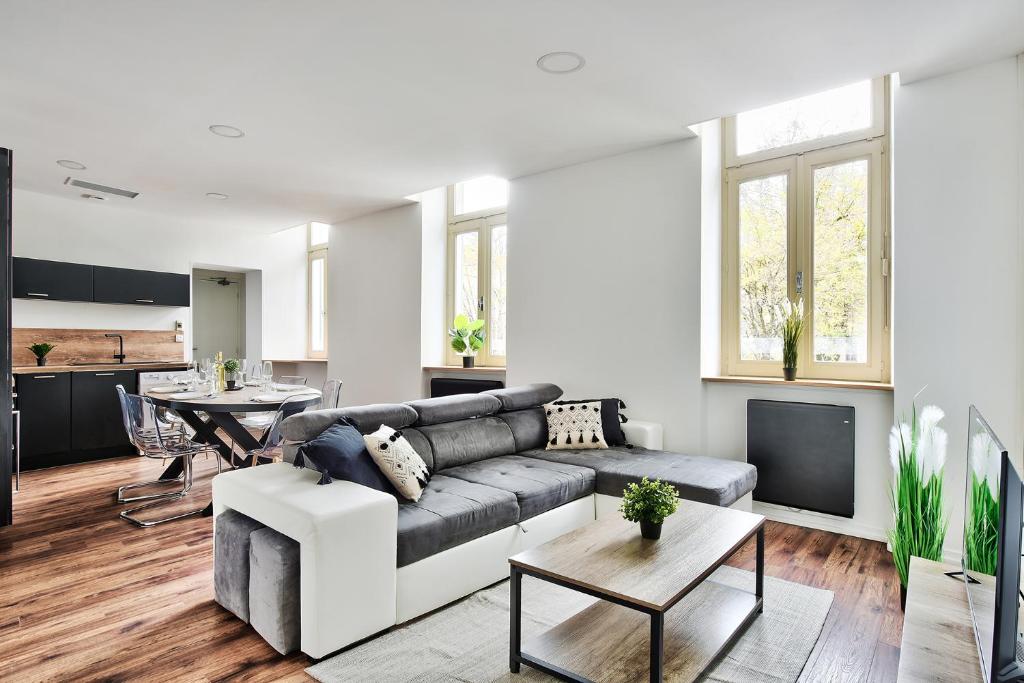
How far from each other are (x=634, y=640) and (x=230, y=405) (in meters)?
2.75

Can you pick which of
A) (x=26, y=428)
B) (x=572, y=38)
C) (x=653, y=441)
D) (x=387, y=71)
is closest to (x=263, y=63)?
(x=387, y=71)

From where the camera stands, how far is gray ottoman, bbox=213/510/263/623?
239 centimetres

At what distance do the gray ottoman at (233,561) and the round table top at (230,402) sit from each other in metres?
1.14

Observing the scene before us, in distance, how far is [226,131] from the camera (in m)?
3.91

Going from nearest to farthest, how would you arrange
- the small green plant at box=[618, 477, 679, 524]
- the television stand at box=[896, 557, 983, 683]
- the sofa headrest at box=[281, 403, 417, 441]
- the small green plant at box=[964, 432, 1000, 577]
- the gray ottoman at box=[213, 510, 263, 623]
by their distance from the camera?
the television stand at box=[896, 557, 983, 683]
the small green plant at box=[964, 432, 1000, 577]
the small green plant at box=[618, 477, 679, 524]
the gray ottoman at box=[213, 510, 263, 623]
the sofa headrest at box=[281, 403, 417, 441]

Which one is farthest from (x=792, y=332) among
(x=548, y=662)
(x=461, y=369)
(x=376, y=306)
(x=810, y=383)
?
(x=376, y=306)

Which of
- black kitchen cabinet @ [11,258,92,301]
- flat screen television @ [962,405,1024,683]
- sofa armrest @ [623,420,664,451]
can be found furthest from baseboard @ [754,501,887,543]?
black kitchen cabinet @ [11,258,92,301]

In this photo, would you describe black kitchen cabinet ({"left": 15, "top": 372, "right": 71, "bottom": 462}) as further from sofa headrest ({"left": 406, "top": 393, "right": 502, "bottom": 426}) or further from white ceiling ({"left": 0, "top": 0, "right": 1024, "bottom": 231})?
sofa headrest ({"left": 406, "top": 393, "right": 502, "bottom": 426})

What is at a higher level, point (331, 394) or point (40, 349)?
point (40, 349)

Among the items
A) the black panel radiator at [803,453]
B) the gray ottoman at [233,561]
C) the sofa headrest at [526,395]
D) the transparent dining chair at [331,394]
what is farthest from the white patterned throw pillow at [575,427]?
the gray ottoman at [233,561]

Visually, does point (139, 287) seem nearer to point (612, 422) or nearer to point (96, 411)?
point (96, 411)

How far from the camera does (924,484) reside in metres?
2.49

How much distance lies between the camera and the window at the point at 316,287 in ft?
25.3

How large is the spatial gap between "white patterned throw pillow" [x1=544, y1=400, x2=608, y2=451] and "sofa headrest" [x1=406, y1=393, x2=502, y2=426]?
16.5 inches
